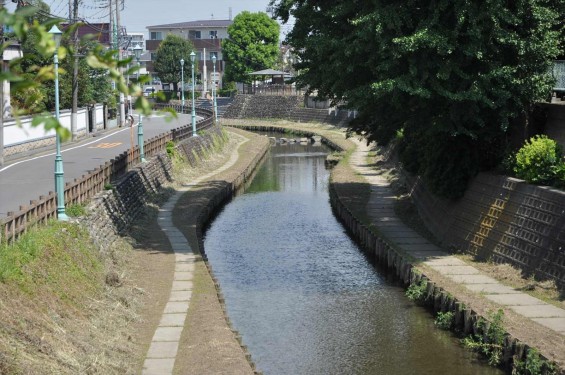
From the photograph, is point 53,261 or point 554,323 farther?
point 53,261

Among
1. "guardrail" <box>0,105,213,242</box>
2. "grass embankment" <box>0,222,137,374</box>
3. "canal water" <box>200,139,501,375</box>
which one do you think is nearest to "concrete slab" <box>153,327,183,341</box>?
"grass embankment" <box>0,222,137,374</box>

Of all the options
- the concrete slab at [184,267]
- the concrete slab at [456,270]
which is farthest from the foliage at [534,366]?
the concrete slab at [184,267]

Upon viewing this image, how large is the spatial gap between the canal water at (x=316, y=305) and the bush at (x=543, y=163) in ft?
17.8

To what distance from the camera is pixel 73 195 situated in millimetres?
27141

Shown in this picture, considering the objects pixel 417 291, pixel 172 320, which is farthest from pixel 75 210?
pixel 417 291

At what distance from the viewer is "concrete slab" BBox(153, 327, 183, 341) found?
19984mm

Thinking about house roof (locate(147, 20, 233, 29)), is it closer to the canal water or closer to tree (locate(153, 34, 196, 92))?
tree (locate(153, 34, 196, 92))

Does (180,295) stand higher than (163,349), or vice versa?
(180,295)

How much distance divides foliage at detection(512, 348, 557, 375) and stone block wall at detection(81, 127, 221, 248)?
44.8ft

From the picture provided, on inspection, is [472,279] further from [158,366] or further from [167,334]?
[158,366]

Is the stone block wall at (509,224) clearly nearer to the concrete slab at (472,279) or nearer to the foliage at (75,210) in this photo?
the concrete slab at (472,279)

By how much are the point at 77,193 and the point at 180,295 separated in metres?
6.05

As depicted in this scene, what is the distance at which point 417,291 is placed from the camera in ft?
84.2

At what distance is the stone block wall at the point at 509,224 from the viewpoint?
78.2ft
